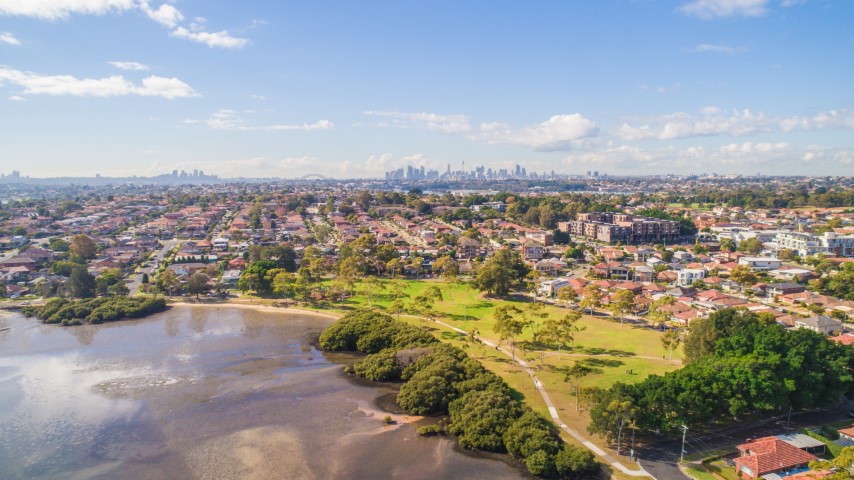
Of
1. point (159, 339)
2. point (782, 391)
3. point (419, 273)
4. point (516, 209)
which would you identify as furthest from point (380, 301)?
point (516, 209)

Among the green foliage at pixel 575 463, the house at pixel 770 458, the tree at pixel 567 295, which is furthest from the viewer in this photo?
the tree at pixel 567 295

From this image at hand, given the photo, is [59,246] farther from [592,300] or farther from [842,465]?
[842,465]

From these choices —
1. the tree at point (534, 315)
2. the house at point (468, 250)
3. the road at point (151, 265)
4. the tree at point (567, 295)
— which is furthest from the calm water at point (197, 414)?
the house at point (468, 250)

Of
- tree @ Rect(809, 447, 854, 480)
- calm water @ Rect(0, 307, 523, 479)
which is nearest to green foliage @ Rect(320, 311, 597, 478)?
calm water @ Rect(0, 307, 523, 479)

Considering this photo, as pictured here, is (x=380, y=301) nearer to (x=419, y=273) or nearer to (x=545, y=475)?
Result: (x=419, y=273)

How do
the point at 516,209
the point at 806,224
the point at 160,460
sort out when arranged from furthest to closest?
the point at 516,209 → the point at 806,224 → the point at 160,460

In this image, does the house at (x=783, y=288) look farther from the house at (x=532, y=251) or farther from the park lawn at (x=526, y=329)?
the house at (x=532, y=251)
